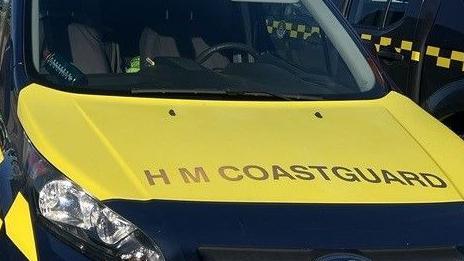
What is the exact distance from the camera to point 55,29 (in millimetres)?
3184

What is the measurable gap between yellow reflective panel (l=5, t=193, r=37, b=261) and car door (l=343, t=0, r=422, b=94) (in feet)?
8.75

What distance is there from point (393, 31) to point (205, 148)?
2.65 m

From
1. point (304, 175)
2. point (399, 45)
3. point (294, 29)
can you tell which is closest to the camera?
point (304, 175)

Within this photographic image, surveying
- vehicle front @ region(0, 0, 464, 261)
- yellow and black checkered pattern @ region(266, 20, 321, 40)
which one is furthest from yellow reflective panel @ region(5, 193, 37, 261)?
yellow and black checkered pattern @ region(266, 20, 321, 40)

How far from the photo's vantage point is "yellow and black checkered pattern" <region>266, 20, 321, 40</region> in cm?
362

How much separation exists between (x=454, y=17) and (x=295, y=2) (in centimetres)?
116

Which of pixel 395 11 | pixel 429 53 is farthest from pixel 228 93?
pixel 395 11

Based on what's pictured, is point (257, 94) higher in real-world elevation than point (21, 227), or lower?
higher

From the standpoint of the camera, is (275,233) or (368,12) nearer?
(275,233)

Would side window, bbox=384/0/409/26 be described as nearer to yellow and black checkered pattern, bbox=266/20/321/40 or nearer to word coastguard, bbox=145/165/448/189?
yellow and black checkered pattern, bbox=266/20/321/40

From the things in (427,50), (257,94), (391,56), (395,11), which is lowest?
(391,56)

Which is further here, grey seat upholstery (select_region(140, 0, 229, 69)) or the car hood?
grey seat upholstery (select_region(140, 0, 229, 69))

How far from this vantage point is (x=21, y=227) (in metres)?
2.29

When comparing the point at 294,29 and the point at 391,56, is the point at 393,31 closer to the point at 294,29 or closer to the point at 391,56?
the point at 391,56
